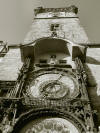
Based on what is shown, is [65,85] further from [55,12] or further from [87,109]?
[55,12]

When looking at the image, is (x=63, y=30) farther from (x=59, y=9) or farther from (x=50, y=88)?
(x=50, y=88)

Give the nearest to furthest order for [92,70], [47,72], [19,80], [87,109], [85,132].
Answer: [85,132] → [87,109] → [19,80] → [47,72] → [92,70]

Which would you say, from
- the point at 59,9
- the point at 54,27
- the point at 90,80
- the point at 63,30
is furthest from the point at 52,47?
the point at 59,9

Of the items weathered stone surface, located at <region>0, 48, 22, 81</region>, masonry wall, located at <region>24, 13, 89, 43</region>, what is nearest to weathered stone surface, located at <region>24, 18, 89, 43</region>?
masonry wall, located at <region>24, 13, 89, 43</region>

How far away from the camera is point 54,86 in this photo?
10133 millimetres

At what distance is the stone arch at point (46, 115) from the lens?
762 centimetres

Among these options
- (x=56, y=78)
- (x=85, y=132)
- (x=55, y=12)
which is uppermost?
(x=55, y=12)

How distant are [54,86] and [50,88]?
24cm

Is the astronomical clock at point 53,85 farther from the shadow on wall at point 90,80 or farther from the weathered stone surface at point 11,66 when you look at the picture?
the weathered stone surface at point 11,66

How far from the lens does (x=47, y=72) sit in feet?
36.4

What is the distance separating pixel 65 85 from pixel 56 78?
67 centimetres

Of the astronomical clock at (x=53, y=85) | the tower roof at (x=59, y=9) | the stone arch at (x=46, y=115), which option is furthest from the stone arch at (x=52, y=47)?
the tower roof at (x=59, y=9)

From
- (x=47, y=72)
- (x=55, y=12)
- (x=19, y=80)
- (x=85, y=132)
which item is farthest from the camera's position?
(x=55, y=12)

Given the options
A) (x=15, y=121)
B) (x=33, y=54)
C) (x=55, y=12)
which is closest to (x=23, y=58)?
(x=33, y=54)
